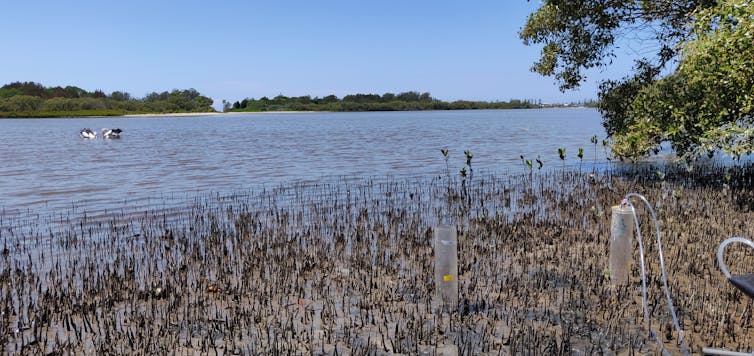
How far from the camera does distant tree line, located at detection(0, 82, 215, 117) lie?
137m

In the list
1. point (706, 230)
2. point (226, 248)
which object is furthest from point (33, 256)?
point (706, 230)

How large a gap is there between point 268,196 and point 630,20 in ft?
35.6

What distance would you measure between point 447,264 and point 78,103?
15623 centimetres

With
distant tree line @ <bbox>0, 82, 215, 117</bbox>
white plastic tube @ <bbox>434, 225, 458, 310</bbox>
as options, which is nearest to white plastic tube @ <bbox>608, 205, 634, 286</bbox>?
white plastic tube @ <bbox>434, 225, 458, 310</bbox>

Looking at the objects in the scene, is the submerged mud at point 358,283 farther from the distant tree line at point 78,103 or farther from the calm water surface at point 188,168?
the distant tree line at point 78,103

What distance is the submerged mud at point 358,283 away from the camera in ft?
17.1

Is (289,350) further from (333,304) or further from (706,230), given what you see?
(706,230)

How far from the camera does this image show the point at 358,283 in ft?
22.6

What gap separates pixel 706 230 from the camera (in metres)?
9.05

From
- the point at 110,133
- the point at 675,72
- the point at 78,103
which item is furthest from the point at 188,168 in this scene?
the point at 78,103

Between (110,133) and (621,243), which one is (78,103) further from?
(621,243)

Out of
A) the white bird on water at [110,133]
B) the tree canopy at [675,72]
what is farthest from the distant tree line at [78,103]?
the tree canopy at [675,72]

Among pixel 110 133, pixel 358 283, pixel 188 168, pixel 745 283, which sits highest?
pixel 745 283

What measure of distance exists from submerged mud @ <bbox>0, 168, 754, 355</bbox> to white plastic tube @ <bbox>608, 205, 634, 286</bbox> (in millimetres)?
188
